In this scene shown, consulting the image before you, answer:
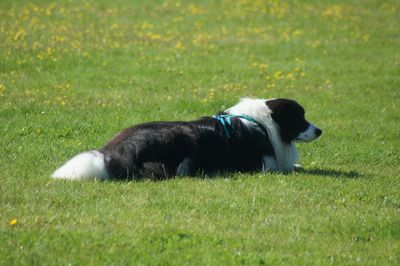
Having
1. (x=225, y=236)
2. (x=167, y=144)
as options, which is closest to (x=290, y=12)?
(x=167, y=144)

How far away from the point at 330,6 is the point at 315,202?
1783 cm

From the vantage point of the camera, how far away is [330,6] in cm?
2506

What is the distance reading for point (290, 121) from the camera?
10125 mm

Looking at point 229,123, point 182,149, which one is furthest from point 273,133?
point 182,149

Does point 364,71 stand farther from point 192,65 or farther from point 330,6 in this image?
point 330,6

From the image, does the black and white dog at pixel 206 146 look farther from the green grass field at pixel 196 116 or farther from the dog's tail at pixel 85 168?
the green grass field at pixel 196 116

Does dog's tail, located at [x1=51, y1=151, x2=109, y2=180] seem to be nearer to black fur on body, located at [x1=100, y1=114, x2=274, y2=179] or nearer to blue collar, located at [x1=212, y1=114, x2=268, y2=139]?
black fur on body, located at [x1=100, y1=114, x2=274, y2=179]

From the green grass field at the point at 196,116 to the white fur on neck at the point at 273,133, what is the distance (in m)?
0.41

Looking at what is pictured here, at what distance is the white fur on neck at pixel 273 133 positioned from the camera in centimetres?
999

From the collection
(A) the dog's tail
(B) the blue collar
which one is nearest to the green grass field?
(A) the dog's tail

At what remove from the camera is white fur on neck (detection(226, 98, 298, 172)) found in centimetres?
999

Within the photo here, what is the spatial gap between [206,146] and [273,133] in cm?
111

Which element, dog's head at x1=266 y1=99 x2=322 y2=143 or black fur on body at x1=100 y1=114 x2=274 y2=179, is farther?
dog's head at x1=266 y1=99 x2=322 y2=143

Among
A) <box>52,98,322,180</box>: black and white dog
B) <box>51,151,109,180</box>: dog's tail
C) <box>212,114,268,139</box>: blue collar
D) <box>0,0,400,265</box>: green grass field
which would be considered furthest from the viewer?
<box>212,114,268,139</box>: blue collar
